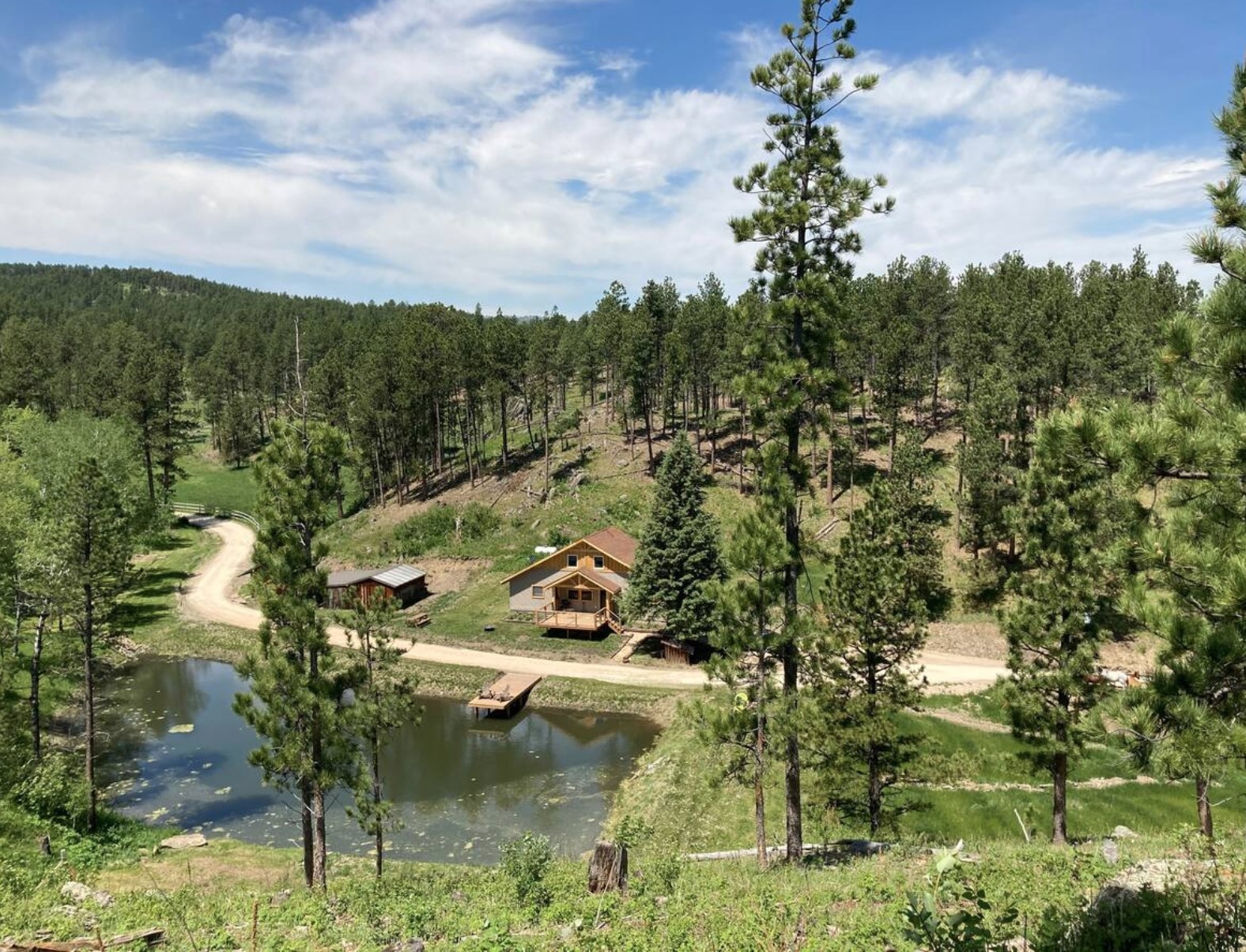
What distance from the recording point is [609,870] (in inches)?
458

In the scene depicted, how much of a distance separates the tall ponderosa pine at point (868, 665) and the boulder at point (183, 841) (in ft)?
62.3

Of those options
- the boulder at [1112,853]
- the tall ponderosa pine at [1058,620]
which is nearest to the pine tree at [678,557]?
the tall ponderosa pine at [1058,620]

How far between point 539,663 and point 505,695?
5058 millimetres

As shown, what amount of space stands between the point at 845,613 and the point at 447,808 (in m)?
16.4

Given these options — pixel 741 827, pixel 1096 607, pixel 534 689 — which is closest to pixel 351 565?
pixel 534 689

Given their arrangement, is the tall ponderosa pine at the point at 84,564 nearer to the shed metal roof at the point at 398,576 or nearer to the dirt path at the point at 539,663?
the dirt path at the point at 539,663

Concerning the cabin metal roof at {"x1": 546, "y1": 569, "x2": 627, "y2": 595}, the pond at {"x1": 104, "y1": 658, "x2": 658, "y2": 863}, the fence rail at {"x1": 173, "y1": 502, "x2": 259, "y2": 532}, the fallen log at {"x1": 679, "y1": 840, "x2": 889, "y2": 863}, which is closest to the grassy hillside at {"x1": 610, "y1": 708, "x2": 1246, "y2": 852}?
the fallen log at {"x1": 679, "y1": 840, "x2": 889, "y2": 863}

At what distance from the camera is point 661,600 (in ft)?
126

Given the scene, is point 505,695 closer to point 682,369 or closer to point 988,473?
point 988,473

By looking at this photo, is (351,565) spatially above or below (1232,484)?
below

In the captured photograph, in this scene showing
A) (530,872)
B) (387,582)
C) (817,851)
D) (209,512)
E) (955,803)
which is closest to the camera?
(530,872)

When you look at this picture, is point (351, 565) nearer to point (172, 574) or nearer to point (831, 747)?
point (172, 574)

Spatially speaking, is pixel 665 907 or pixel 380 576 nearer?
pixel 665 907

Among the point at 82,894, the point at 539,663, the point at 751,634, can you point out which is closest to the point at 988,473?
the point at 539,663
